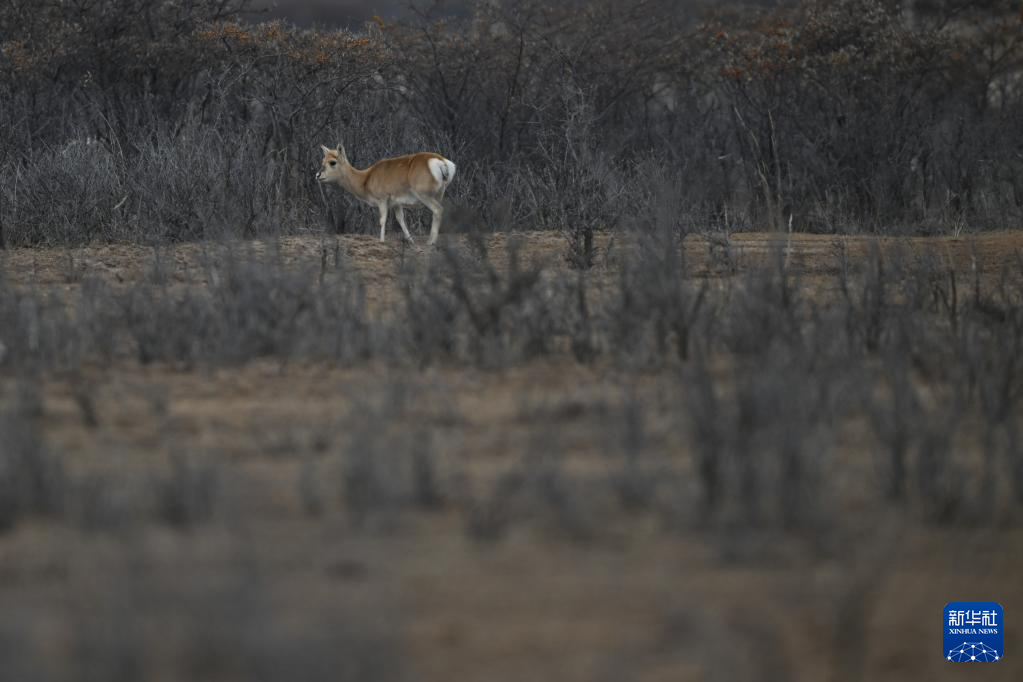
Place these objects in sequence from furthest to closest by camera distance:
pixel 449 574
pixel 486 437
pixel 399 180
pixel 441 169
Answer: pixel 399 180
pixel 441 169
pixel 486 437
pixel 449 574

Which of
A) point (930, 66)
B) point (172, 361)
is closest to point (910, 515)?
point (172, 361)

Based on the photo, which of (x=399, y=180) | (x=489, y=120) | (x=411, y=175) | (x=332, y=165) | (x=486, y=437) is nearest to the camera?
(x=486, y=437)

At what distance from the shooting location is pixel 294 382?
21.4ft

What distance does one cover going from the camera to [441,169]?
548 inches

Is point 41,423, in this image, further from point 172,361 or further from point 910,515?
A: point 910,515

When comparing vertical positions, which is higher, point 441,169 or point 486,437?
point 441,169

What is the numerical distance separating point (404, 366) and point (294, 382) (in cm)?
55

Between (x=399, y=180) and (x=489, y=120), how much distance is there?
416cm

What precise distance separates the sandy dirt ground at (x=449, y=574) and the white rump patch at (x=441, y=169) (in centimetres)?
829

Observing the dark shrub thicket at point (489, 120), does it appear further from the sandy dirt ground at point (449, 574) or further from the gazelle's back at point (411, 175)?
the sandy dirt ground at point (449, 574)

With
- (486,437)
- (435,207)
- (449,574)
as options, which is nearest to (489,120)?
(435,207)

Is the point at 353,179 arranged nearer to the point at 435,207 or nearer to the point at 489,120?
the point at 435,207

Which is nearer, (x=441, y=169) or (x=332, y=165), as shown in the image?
(x=441, y=169)

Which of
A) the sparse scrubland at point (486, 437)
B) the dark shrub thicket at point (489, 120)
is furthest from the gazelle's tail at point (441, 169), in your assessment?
the sparse scrubland at point (486, 437)
